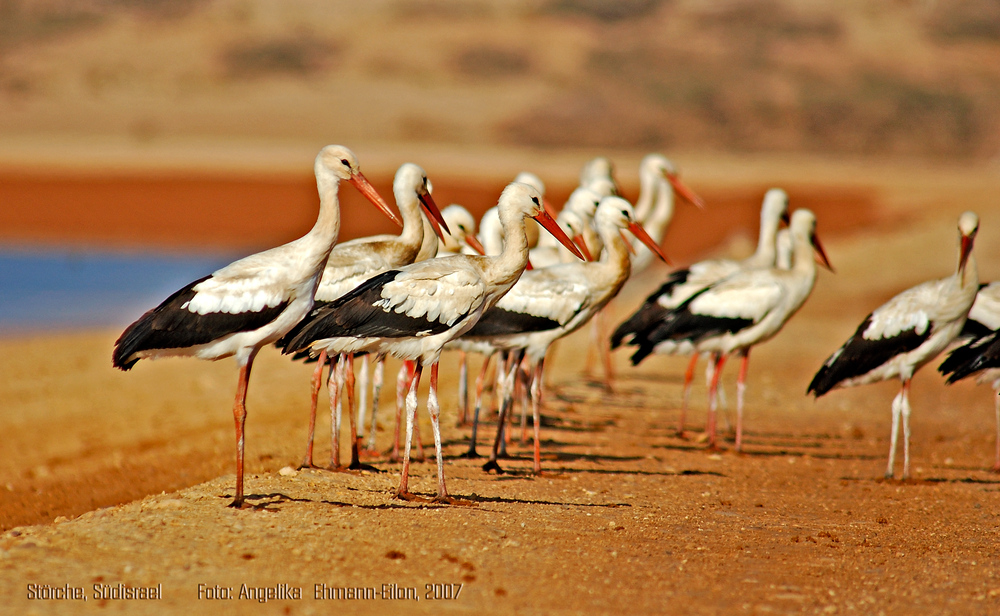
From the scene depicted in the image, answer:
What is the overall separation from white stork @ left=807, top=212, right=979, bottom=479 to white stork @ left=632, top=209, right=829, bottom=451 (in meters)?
0.95

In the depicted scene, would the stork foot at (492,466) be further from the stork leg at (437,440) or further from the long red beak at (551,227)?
the long red beak at (551,227)

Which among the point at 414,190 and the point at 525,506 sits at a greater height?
the point at 414,190

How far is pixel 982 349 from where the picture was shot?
379 inches

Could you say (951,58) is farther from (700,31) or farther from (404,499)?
(404,499)

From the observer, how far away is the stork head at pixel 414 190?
9172mm

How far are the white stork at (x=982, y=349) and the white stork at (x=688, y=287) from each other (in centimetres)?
217

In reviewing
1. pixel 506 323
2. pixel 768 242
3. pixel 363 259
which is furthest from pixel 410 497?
pixel 768 242

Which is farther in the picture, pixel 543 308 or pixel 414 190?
pixel 414 190

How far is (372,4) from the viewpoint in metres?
97.0

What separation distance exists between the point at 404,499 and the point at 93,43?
8952 centimetres

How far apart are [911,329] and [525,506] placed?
162 inches

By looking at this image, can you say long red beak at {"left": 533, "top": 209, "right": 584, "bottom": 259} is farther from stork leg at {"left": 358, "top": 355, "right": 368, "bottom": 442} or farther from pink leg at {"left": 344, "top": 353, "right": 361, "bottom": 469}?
stork leg at {"left": 358, "top": 355, "right": 368, "bottom": 442}

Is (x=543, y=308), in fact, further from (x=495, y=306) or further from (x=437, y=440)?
(x=437, y=440)

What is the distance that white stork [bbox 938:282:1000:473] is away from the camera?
9539mm
